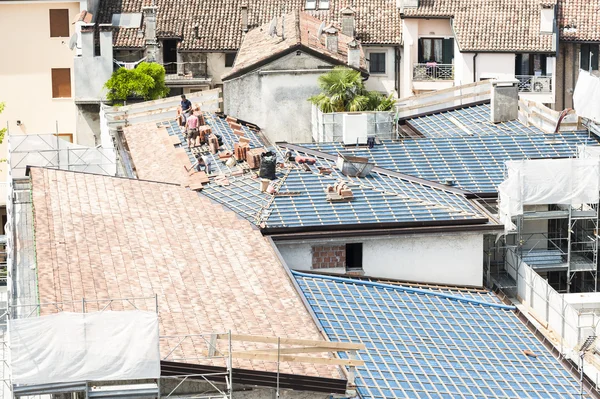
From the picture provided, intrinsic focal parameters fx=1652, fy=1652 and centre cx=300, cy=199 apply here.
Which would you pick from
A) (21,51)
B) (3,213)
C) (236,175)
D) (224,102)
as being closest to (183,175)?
(236,175)

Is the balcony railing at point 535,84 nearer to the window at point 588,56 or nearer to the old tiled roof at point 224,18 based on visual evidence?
the window at point 588,56

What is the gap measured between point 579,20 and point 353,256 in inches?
1625

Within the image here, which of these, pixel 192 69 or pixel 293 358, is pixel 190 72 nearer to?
pixel 192 69

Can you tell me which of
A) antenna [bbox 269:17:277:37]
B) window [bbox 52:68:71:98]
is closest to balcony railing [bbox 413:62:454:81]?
antenna [bbox 269:17:277:37]

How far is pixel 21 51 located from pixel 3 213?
11.5 meters

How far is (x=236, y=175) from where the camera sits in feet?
191

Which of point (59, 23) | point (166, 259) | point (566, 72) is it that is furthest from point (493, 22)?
point (166, 259)

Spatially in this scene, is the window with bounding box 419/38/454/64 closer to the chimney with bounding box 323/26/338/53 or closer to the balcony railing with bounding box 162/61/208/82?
the balcony railing with bounding box 162/61/208/82

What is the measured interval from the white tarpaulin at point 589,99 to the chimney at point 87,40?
30393 millimetres

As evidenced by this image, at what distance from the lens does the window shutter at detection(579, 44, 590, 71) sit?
91.6m

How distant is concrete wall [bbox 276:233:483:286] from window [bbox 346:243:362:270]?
0.29m

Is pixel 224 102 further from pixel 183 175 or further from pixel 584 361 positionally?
pixel 584 361

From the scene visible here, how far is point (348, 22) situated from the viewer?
89.0 meters

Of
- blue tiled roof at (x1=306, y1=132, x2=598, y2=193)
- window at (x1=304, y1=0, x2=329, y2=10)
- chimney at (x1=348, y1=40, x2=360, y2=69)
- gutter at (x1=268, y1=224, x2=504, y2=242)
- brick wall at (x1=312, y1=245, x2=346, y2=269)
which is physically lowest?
brick wall at (x1=312, y1=245, x2=346, y2=269)
